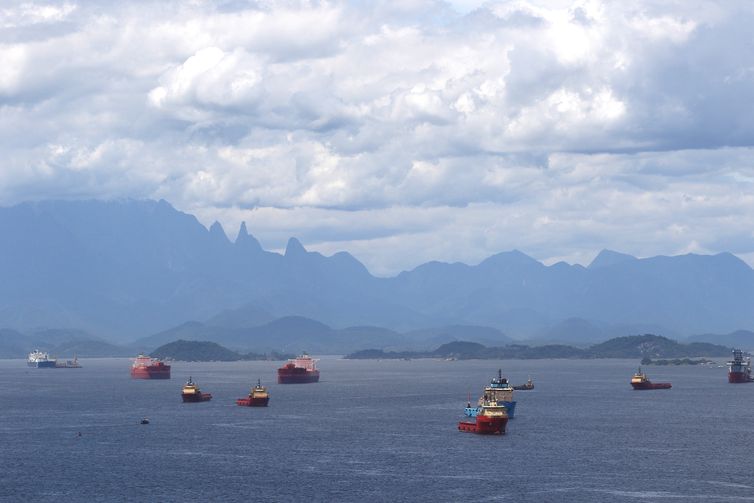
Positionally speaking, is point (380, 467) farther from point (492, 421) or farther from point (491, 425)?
point (491, 425)

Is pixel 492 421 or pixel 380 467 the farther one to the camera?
pixel 492 421

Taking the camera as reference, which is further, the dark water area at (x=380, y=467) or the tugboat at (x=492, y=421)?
the tugboat at (x=492, y=421)

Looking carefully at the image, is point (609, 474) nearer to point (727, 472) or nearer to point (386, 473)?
point (727, 472)

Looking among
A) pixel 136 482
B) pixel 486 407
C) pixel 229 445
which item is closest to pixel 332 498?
pixel 136 482

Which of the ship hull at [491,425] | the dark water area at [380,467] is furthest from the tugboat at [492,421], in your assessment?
the dark water area at [380,467]

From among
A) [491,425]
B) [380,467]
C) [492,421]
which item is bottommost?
[380,467]

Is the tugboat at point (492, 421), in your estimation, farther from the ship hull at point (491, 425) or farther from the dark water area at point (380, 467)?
the dark water area at point (380, 467)

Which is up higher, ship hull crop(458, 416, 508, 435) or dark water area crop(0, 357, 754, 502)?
ship hull crop(458, 416, 508, 435)

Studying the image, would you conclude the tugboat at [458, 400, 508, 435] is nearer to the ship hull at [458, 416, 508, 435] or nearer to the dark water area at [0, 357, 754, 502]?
the ship hull at [458, 416, 508, 435]

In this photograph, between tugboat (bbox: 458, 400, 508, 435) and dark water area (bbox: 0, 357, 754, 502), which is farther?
tugboat (bbox: 458, 400, 508, 435)

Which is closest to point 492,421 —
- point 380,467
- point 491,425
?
point 491,425

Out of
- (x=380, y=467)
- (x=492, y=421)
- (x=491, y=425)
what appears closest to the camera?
(x=380, y=467)

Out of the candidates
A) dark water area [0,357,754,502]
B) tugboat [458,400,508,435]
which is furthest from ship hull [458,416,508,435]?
dark water area [0,357,754,502]
